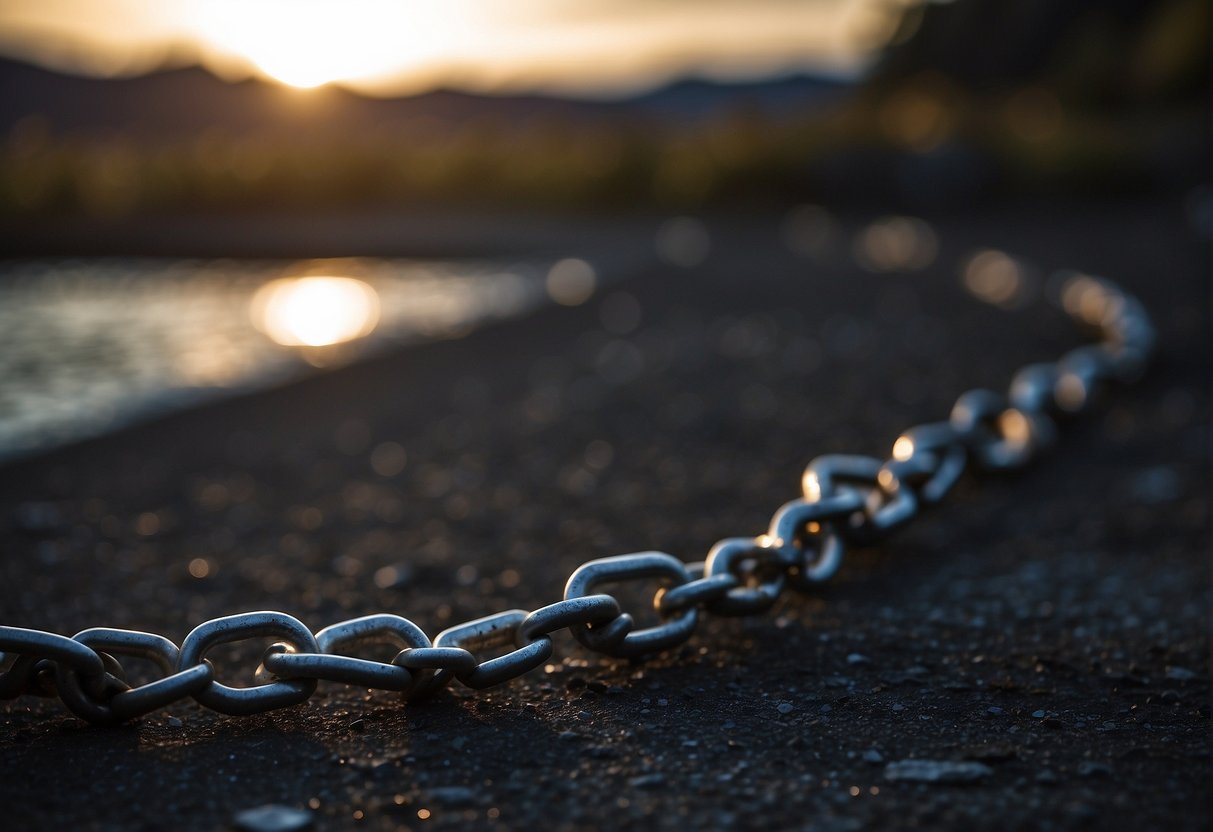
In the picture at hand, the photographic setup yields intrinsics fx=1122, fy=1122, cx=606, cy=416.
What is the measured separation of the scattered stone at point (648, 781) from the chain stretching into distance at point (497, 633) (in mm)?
254

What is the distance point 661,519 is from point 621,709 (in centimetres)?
125

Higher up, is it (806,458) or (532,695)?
(806,458)

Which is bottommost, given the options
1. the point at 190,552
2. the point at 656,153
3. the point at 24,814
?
the point at 24,814

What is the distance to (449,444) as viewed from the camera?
3.96 meters

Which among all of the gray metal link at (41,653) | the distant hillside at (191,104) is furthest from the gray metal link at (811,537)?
the distant hillside at (191,104)

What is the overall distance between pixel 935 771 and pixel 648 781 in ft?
1.28

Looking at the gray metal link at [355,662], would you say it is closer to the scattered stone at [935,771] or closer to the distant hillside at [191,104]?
the scattered stone at [935,771]

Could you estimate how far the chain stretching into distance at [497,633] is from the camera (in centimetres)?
160

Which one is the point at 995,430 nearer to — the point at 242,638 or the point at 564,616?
the point at 564,616

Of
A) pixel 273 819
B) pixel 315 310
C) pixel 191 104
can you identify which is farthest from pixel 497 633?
pixel 191 104

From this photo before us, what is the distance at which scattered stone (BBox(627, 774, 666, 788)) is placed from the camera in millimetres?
1508

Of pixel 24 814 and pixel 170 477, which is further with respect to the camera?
pixel 170 477

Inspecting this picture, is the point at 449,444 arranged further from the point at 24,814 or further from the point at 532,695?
the point at 24,814

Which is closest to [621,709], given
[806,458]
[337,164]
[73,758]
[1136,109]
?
[73,758]
